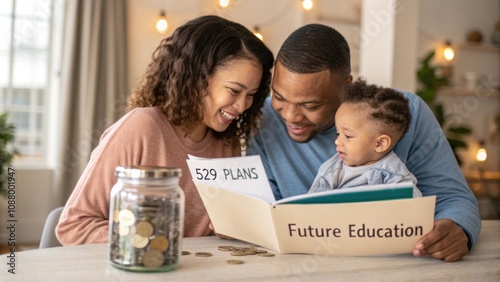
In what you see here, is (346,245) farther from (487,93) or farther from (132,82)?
(487,93)

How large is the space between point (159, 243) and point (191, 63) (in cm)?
80

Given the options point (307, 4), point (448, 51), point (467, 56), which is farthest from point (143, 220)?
point (467, 56)

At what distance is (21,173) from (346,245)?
14.9 ft

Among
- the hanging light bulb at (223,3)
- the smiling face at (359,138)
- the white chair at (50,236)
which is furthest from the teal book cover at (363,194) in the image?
the hanging light bulb at (223,3)

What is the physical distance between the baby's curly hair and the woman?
32 cm

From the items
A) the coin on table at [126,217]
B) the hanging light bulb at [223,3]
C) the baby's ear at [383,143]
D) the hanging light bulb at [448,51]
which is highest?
the hanging light bulb at [223,3]

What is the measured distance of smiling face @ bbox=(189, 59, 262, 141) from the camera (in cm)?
167

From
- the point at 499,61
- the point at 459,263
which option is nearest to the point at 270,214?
the point at 459,263

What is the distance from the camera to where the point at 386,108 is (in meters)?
1.55

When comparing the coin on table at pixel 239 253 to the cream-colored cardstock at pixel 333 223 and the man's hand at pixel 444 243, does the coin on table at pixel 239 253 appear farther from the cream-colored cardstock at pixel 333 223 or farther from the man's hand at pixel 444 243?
the man's hand at pixel 444 243

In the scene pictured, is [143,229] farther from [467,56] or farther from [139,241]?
[467,56]

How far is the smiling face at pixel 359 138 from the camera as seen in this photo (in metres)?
1.54

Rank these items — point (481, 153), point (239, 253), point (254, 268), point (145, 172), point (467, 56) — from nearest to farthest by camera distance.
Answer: point (145, 172)
point (254, 268)
point (239, 253)
point (481, 153)
point (467, 56)

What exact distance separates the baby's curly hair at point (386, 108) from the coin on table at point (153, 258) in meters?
0.76
